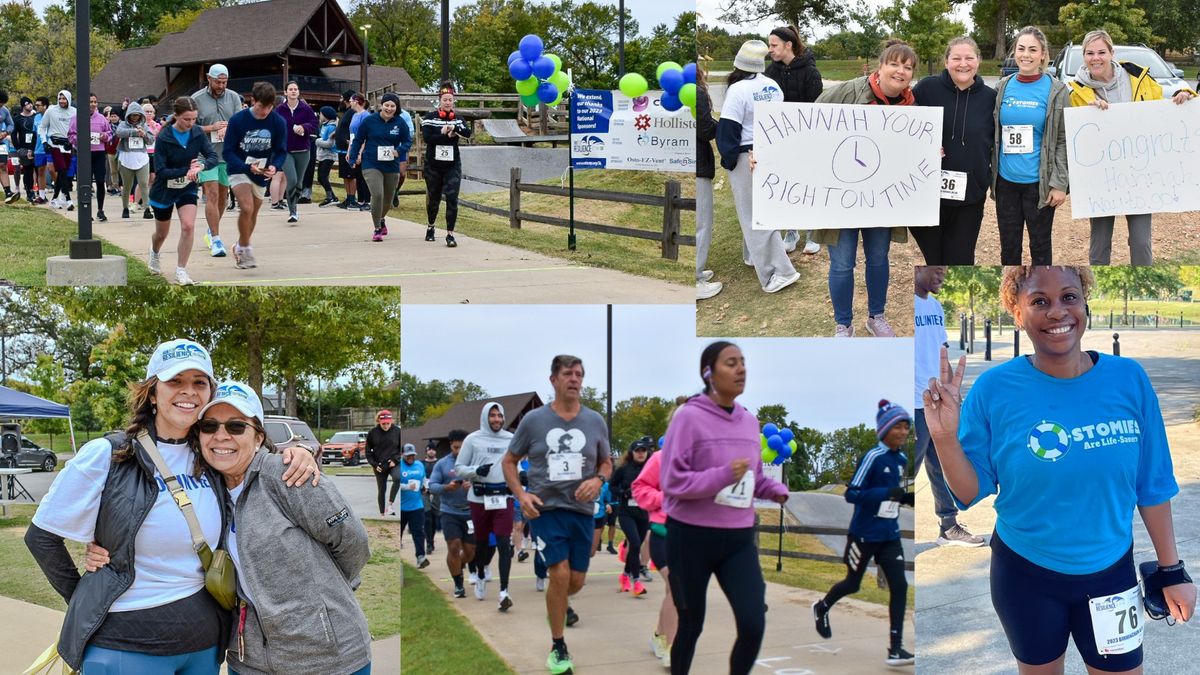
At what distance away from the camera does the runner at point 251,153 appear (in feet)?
28.8

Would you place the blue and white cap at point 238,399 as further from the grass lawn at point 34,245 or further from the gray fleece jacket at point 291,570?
the grass lawn at point 34,245

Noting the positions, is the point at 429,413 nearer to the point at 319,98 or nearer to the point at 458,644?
the point at 458,644

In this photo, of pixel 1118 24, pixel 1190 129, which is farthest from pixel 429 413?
pixel 1118 24

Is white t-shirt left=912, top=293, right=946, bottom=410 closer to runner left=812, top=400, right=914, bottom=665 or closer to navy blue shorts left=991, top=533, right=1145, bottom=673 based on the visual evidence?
runner left=812, top=400, right=914, bottom=665

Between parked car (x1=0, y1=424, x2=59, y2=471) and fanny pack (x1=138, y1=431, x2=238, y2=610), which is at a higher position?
fanny pack (x1=138, y1=431, x2=238, y2=610)

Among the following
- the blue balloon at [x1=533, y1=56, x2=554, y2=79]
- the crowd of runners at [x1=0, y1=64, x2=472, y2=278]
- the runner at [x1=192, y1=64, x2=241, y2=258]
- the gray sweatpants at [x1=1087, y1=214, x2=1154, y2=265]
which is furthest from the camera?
the blue balloon at [x1=533, y1=56, x2=554, y2=79]

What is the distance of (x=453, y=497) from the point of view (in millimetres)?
4812

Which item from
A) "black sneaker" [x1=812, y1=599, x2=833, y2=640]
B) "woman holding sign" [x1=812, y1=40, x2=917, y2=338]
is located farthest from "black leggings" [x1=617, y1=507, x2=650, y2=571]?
Answer: "woman holding sign" [x1=812, y1=40, x2=917, y2=338]

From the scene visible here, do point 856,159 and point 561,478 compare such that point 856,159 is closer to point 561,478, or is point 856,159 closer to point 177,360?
point 561,478

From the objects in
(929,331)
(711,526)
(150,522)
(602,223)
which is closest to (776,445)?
(711,526)

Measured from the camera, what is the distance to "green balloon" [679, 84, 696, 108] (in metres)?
10.7

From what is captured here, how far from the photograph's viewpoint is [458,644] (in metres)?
4.74

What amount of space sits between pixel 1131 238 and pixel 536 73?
23.5ft

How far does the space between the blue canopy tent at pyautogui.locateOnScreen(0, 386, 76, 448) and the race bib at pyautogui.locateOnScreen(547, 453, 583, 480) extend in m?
2.41
